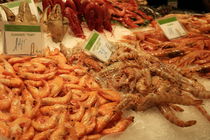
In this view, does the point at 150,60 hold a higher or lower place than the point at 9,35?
lower

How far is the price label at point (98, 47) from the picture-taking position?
235 centimetres

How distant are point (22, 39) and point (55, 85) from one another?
0.57m

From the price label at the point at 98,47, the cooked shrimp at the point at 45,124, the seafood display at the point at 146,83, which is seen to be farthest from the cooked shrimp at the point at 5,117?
the price label at the point at 98,47

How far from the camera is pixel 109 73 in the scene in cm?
226

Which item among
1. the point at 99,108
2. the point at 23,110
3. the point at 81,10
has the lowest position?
the point at 99,108

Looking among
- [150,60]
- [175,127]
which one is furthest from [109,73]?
[175,127]

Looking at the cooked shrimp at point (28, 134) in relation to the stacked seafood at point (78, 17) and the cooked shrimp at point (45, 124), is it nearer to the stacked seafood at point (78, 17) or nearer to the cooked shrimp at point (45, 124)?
the cooked shrimp at point (45, 124)

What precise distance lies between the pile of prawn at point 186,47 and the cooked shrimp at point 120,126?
896 mm

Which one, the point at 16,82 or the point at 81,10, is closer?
the point at 16,82

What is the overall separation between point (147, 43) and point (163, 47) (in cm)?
22

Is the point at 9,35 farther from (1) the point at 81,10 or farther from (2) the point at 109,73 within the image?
(1) the point at 81,10

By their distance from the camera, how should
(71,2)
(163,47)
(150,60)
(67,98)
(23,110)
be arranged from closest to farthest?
1. (23,110)
2. (67,98)
3. (150,60)
4. (163,47)
5. (71,2)

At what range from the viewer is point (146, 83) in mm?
2064

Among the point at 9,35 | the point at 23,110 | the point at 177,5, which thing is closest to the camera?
the point at 23,110
